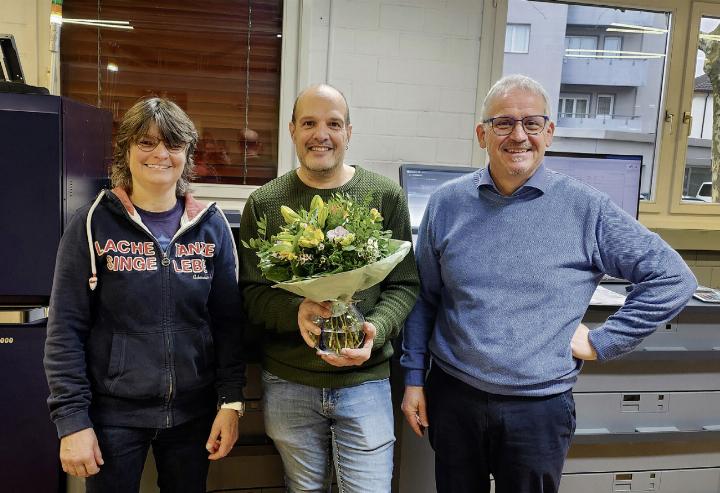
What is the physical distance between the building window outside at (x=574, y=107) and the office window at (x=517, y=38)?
36 centimetres

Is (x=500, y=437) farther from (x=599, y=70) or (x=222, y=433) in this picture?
(x=599, y=70)

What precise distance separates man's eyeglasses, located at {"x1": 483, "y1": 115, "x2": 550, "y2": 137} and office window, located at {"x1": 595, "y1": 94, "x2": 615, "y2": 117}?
2.18 m

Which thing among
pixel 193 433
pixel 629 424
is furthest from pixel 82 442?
pixel 629 424

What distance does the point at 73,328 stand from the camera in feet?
4.50

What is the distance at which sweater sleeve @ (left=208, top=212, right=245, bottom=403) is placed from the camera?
150 cm

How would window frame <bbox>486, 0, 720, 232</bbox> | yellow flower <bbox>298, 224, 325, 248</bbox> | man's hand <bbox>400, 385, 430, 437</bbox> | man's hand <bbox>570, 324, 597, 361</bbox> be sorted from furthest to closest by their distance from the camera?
1. window frame <bbox>486, 0, 720, 232</bbox>
2. man's hand <bbox>400, 385, 430, 437</bbox>
3. man's hand <bbox>570, 324, 597, 361</bbox>
4. yellow flower <bbox>298, 224, 325, 248</bbox>

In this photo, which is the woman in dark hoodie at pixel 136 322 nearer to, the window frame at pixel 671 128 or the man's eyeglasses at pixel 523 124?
the man's eyeglasses at pixel 523 124

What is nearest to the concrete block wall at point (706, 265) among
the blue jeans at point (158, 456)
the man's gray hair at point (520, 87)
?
the man's gray hair at point (520, 87)

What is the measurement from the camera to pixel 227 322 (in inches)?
60.1

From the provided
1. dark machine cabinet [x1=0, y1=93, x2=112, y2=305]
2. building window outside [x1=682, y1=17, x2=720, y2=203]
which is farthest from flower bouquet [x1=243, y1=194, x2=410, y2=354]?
building window outside [x1=682, y1=17, x2=720, y2=203]

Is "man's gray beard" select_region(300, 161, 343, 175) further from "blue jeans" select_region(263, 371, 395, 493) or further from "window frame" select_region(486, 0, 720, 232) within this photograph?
"window frame" select_region(486, 0, 720, 232)

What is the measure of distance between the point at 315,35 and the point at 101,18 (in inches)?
39.1

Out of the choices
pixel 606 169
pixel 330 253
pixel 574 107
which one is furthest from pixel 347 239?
pixel 574 107

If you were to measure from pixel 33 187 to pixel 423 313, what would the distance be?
1.22 metres
